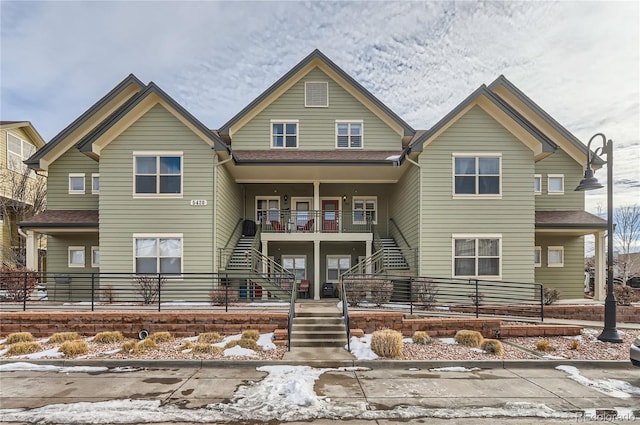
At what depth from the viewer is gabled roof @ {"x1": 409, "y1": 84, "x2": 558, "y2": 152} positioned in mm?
13523

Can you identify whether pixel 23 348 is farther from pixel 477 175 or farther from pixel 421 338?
pixel 477 175

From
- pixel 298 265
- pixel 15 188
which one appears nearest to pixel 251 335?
pixel 298 265

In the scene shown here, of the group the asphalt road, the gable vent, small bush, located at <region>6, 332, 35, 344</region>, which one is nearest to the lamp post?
the asphalt road

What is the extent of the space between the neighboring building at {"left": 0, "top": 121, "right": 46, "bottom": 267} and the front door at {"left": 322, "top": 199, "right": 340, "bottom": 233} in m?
18.3

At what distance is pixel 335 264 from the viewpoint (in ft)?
60.6

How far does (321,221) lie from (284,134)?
4.54 metres

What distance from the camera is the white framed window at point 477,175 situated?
1409cm

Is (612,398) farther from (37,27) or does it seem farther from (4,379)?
(37,27)

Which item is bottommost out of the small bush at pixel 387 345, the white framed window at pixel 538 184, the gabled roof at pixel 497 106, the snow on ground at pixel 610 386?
the snow on ground at pixel 610 386

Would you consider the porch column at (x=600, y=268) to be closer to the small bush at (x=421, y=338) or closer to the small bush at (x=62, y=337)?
the small bush at (x=421, y=338)

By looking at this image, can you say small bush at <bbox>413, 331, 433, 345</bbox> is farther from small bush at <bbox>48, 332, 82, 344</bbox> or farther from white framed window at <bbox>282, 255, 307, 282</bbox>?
white framed window at <bbox>282, 255, 307, 282</bbox>

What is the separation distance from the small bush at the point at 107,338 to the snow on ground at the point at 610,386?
35.0 ft

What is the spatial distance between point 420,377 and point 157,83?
43.8 feet

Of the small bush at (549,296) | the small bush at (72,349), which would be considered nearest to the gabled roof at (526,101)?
the small bush at (549,296)
